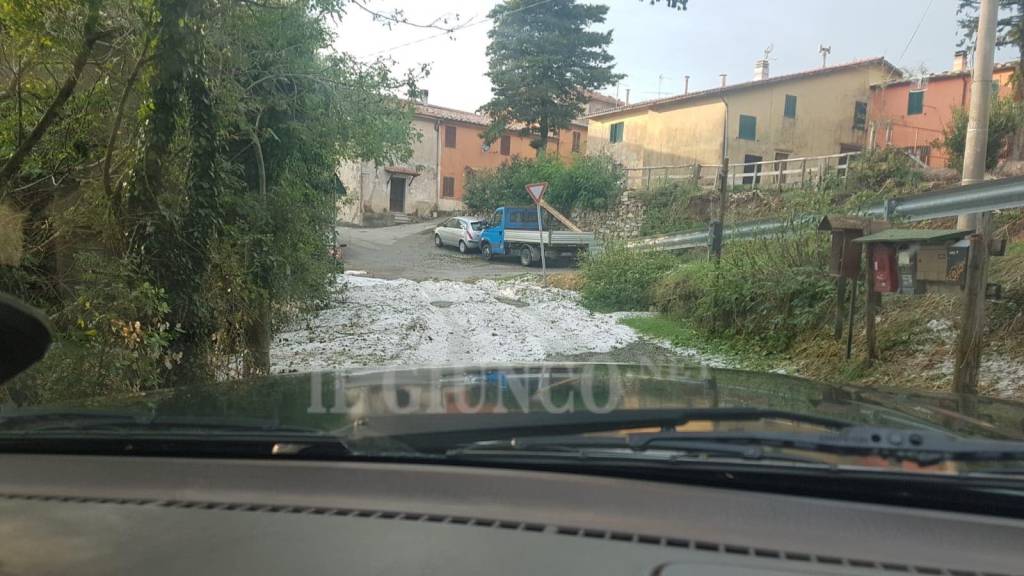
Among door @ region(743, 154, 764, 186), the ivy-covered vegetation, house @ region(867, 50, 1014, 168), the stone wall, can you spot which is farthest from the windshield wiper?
house @ region(867, 50, 1014, 168)

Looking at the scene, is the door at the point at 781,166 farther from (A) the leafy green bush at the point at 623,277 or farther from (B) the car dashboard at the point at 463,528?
(B) the car dashboard at the point at 463,528

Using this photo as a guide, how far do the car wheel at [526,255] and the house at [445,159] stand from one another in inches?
384

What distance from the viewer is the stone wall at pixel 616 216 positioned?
81.8 feet

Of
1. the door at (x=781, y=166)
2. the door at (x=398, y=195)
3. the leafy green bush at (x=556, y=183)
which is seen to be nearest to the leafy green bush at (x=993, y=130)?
the door at (x=781, y=166)

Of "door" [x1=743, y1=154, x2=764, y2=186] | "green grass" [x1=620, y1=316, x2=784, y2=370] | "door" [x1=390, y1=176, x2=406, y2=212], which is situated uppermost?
"door" [x1=743, y1=154, x2=764, y2=186]

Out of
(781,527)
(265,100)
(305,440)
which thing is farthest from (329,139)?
(781,527)

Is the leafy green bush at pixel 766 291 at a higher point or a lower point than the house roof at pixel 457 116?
lower

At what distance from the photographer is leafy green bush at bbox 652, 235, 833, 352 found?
980 cm

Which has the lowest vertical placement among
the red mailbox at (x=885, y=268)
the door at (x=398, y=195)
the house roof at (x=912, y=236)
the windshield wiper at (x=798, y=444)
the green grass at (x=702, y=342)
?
the green grass at (x=702, y=342)

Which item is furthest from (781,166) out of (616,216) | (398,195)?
(398,195)

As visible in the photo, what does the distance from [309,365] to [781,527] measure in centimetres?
808

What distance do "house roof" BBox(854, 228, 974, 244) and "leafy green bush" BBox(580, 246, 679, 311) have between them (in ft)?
22.0

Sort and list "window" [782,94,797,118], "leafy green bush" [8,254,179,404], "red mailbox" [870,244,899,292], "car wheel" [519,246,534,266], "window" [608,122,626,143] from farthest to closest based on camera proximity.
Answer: "window" [608,122,626,143] → "window" [782,94,797,118] → "car wheel" [519,246,534,266] → "red mailbox" [870,244,899,292] → "leafy green bush" [8,254,179,404]

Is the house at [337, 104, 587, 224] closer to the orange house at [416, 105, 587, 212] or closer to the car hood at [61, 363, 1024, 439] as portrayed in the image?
the orange house at [416, 105, 587, 212]
